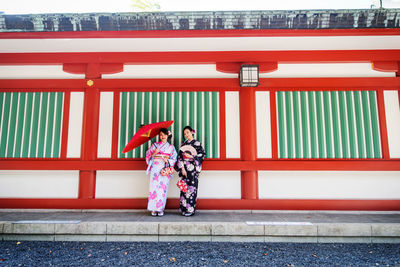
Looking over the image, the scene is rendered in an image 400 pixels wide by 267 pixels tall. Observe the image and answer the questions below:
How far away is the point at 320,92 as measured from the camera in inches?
169

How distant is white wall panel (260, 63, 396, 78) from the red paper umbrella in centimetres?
208

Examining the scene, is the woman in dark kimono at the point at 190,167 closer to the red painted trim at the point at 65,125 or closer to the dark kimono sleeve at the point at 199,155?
the dark kimono sleeve at the point at 199,155

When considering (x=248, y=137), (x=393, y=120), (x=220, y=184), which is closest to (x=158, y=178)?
(x=220, y=184)

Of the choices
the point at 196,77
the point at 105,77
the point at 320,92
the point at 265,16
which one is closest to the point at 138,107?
the point at 105,77

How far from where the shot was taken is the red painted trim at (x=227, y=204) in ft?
13.2

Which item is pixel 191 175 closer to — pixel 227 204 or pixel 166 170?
pixel 166 170

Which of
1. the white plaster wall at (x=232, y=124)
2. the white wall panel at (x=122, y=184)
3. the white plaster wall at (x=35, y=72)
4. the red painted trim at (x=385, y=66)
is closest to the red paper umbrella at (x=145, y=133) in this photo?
the white wall panel at (x=122, y=184)

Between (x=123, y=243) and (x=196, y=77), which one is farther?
(x=196, y=77)

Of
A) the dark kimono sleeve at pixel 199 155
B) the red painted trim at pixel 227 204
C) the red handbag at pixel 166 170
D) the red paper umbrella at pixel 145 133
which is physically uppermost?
the red paper umbrella at pixel 145 133

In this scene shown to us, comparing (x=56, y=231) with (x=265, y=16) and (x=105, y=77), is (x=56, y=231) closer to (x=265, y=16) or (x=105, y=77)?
(x=105, y=77)

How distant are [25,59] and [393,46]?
259 inches

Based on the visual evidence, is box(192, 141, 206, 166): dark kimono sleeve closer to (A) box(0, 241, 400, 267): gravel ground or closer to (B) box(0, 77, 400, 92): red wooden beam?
(B) box(0, 77, 400, 92): red wooden beam

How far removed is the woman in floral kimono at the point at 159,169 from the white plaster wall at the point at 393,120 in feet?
12.4

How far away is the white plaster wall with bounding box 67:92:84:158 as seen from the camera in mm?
4250
